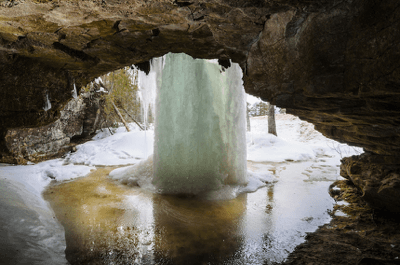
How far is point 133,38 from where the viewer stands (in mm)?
2402

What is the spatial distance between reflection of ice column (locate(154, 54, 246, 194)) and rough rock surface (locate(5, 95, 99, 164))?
4.36m

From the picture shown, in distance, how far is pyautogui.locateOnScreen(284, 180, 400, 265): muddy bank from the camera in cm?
234

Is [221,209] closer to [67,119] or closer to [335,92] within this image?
[335,92]

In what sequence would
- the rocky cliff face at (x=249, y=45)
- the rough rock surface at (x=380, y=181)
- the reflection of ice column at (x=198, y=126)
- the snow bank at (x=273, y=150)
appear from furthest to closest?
the snow bank at (x=273, y=150), the reflection of ice column at (x=198, y=126), the rough rock surface at (x=380, y=181), the rocky cliff face at (x=249, y=45)

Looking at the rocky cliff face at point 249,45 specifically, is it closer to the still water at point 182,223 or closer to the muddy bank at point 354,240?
the muddy bank at point 354,240

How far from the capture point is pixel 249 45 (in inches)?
92.0

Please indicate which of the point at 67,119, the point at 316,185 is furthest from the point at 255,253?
the point at 67,119

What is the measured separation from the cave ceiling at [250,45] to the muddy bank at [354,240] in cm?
116

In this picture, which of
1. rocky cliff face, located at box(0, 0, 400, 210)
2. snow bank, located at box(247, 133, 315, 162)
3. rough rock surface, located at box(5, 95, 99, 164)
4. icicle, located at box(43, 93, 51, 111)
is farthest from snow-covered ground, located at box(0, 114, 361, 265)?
icicle, located at box(43, 93, 51, 111)

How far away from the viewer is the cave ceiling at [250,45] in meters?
1.56

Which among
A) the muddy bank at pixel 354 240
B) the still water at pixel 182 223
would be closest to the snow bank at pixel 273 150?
the still water at pixel 182 223

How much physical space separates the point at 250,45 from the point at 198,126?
337 centimetres

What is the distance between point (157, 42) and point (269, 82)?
4.68ft

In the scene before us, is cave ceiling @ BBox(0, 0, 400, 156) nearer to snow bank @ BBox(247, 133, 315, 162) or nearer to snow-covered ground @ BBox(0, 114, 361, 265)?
snow-covered ground @ BBox(0, 114, 361, 265)
